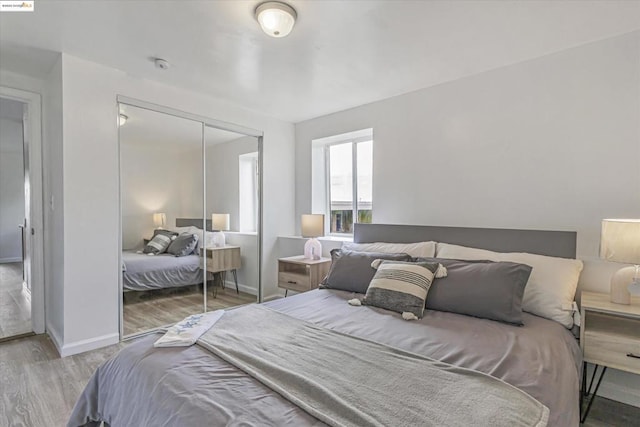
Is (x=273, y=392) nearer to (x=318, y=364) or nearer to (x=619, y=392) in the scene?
(x=318, y=364)

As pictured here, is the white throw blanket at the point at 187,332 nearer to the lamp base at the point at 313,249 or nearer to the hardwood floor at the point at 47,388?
the hardwood floor at the point at 47,388

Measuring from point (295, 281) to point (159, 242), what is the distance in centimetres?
147

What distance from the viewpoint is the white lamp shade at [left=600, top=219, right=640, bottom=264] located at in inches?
72.7

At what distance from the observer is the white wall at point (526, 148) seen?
2242mm

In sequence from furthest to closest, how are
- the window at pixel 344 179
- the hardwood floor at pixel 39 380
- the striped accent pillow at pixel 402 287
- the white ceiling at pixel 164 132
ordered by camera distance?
1. the window at pixel 344 179
2. the white ceiling at pixel 164 132
3. the striped accent pillow at pixel 402 287
4. the hardwood floor at pixel 39 380

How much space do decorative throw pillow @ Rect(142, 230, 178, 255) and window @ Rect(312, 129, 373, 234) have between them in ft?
5.85

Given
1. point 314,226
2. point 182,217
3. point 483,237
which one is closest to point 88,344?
point 182,217

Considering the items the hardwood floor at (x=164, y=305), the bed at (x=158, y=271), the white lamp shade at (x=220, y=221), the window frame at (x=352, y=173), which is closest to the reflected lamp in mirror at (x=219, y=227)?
the white lamp shade at (x=220, y=221)

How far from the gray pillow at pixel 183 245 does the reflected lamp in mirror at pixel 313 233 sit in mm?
1224

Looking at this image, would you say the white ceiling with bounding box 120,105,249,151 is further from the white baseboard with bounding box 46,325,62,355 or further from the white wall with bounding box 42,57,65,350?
the white baseboard with bounding box 46,325,62,355

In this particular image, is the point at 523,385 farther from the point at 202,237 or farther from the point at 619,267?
the point at 202,237

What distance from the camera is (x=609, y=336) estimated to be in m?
1.86

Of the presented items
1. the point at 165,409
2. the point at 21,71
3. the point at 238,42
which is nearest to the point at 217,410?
the point at 165,409

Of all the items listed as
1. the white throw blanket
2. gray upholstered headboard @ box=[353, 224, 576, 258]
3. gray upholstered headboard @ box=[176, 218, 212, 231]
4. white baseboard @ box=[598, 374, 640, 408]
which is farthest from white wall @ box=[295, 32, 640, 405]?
the white throw blanket
